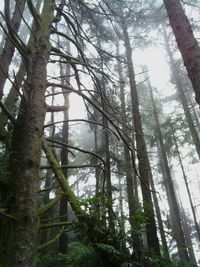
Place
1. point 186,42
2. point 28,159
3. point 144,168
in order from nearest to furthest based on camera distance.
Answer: point 28,159
point 186,42
point 144,168

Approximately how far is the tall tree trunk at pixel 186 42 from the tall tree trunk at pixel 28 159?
2.50m

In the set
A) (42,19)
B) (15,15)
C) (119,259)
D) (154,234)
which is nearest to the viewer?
(119,259)

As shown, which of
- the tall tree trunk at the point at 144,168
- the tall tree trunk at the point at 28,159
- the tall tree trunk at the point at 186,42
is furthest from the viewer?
the tall tree trunk at the point at 144,168

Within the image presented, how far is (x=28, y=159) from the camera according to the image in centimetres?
288

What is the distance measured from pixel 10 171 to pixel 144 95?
25433 mm

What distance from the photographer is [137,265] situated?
3.32m

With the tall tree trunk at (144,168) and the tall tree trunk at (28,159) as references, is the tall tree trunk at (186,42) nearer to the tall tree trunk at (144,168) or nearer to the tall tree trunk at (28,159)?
the tall tree trunk at (144,168)

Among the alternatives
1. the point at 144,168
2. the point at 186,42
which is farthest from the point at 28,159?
the point at 144,168

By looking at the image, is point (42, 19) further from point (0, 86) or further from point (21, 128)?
point (0, 86)

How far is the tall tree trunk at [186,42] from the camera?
4905 millimetres

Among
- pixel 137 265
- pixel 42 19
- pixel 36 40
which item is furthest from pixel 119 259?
pixel 42 19

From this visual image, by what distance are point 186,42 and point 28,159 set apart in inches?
157

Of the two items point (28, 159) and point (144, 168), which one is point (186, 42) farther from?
point (144, 168)

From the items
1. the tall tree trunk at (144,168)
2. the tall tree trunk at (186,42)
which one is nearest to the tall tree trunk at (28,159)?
the tall tree trunk at (186,42)
